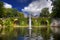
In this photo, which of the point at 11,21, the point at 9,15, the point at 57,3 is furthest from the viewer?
the point at 9,15

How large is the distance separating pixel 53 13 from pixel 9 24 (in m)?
10.0

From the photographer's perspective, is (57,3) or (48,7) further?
(48,7)

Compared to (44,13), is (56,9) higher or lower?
higher

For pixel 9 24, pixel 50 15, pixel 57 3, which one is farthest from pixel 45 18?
pixel 9 24

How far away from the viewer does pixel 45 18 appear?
154ft

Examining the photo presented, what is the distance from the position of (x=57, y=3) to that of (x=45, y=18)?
210 inches

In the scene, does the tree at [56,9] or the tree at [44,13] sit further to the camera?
the tree at [44,13]

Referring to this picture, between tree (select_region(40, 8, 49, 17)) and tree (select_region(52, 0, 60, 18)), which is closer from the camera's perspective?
tree (select_region(52, 0, 60, 18))

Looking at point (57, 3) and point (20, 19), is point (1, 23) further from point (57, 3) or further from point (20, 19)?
point (57, 3)

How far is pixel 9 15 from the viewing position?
49.5 m

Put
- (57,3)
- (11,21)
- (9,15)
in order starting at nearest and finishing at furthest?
1. (57,3)
2. (11,21)
3. (9,15)

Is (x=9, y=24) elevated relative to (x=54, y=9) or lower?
lower

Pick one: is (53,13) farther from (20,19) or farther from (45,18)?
(20,19)

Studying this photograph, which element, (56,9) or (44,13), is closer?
(56,9)
